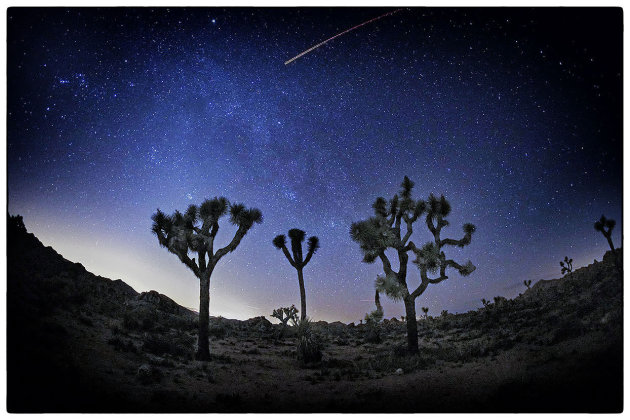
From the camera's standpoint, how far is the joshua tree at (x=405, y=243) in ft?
39.3

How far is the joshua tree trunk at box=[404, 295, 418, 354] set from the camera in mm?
11930

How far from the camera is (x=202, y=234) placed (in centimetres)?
1162

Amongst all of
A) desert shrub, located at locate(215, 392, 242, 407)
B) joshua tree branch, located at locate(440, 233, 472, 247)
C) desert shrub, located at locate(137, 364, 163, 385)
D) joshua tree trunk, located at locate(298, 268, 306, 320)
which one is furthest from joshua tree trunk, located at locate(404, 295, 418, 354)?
joshua tree trunk, located at locate(298, 268, 306, 320)

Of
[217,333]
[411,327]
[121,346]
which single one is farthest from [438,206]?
[217,333]

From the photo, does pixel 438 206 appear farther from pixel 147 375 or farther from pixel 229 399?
pixel 147 375

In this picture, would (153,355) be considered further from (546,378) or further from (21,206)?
(546,378)

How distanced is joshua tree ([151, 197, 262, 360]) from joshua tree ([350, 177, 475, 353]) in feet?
14.0

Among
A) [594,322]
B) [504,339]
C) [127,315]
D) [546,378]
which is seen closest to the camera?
[546,378]

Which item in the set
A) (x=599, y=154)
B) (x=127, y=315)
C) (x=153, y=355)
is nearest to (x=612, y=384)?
(x=599, y=154)

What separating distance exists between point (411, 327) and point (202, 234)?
8.05 meters

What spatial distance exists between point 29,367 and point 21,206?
3.26m

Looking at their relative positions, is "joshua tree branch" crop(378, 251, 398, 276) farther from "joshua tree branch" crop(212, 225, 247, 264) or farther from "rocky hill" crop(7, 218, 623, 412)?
"joshua tree branch" crop(212, 225, 247, 264)

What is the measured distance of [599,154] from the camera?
7344mm

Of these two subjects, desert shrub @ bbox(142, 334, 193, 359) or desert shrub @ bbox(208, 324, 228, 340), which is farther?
desert shrub @ bbox(208, 324, 228, 340)
